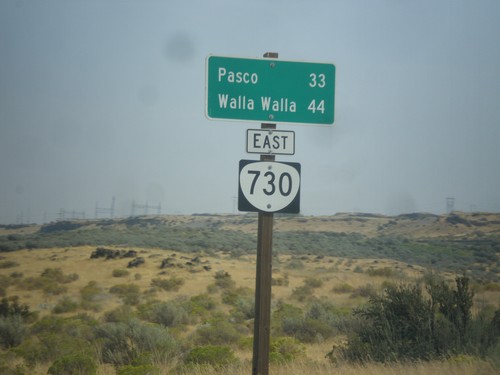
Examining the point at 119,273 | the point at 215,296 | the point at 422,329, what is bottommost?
the point at 215,296

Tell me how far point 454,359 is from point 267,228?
4388mm

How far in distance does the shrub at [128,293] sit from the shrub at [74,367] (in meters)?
16.1

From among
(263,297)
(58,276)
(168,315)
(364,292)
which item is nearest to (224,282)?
(364,292)

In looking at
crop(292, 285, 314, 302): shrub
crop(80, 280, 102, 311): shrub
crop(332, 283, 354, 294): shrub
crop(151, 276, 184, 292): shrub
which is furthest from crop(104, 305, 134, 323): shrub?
crop(332, 283, 354, 294): shrub

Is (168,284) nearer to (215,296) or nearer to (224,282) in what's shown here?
(224,282)

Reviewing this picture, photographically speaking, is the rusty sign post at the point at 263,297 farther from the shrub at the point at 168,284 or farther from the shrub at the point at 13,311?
the shrub at the point at 168,284

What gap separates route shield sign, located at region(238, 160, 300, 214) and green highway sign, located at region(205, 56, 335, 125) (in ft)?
2.05

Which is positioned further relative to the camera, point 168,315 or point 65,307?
point 65,307

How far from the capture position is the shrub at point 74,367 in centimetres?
1180

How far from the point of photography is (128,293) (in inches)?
1203

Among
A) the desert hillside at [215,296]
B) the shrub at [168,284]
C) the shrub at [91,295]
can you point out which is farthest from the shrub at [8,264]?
the shrub at [168,284]

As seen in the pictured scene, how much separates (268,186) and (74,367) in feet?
26.0

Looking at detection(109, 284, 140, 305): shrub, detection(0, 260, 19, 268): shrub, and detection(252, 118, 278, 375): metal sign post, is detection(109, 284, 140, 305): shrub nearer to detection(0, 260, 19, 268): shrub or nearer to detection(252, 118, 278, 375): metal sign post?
detection(0, 260, 19, 268): shrub

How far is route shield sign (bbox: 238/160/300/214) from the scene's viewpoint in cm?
616
